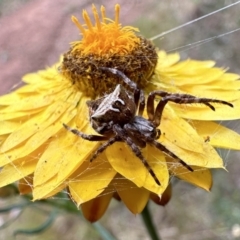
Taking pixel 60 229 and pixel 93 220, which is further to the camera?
pixel 60 229

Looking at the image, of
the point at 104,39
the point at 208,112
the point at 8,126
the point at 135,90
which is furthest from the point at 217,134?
the point at 8,126

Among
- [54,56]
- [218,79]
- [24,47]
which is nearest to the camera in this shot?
[218,79]

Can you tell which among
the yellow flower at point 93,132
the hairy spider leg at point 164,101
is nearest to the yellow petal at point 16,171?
the yellow flower at point 93,132

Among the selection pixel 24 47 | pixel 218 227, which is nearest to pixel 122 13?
pixel 24 47

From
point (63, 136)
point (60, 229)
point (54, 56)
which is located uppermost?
point (63, 136)

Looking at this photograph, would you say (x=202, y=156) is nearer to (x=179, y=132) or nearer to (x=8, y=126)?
(x=179, y=132)

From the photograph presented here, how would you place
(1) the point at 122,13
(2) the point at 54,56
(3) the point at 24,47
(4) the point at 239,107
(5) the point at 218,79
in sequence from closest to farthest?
(4) the point at 239,107, (5) the point at 218,79, (1) the point at 122,13, (2) the point at 54,56, (3) the point at 24,47

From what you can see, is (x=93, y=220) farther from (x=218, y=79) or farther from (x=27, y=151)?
(x=218, y=79)

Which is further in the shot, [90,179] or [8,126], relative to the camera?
[8,126]
